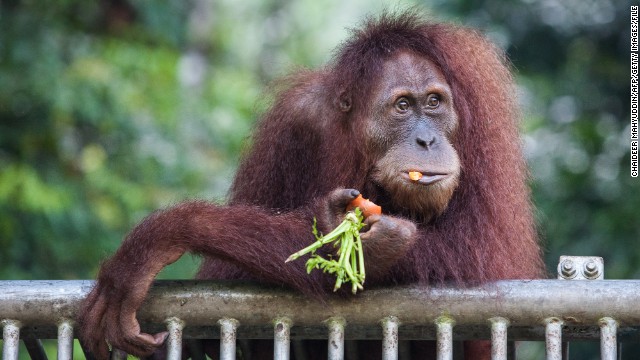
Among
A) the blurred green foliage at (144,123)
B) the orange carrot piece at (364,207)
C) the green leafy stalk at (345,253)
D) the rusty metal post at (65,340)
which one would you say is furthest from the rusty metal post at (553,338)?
the blurred green foliage at (144,123)

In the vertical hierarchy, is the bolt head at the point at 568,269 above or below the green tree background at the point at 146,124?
below

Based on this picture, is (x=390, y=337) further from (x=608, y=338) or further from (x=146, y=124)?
(x=146, y=124)

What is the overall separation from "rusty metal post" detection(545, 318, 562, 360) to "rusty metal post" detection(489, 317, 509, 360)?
101 mm

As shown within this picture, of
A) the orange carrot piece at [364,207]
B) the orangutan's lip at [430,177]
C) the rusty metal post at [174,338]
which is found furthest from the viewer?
the orangutan's lip at [430,177]

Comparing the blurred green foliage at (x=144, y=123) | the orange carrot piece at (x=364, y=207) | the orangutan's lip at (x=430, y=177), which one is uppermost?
the blurred green foliage at (x=144, y=123)

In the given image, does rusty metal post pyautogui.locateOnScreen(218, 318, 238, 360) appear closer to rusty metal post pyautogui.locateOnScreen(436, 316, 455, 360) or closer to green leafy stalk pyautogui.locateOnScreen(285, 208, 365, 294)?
green leafy stalk pyautogui.locateOnScreen(285, 208, 365, 294)

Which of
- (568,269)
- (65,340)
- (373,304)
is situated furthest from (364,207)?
(65,340)

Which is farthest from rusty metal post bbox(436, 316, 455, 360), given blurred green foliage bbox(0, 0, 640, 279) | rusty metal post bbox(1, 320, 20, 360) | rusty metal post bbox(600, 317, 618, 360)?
blurred green foliage bbox(0, 0, 640, 279)

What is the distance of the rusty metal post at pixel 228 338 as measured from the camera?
2.84 meters

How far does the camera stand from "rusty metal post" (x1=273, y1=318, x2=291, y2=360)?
284 centimetres

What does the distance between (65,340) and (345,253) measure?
763 mm

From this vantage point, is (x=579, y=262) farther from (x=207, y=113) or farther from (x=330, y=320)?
(x=207, y=113)

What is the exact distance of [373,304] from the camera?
2.94 metres

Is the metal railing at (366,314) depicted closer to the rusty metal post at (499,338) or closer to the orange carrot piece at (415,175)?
the rusty metal post at (499,338)
